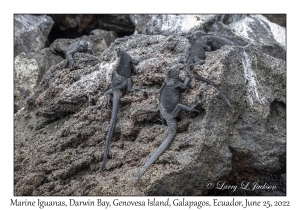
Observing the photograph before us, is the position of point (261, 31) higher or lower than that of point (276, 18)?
lower

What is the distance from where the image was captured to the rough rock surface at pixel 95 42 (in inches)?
361

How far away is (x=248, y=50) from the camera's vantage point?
5223 mm

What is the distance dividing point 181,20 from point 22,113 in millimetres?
4043

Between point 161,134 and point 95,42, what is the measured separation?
507 cm

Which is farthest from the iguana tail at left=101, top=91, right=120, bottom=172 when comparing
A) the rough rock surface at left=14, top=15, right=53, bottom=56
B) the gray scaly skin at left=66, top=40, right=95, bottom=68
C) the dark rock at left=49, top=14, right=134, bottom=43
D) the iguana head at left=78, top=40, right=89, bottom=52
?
the dark rock at left=49, top=14, right=134, bottom=43

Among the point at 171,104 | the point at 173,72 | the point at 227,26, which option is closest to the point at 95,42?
the point at 227,26

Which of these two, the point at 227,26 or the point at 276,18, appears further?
the point at 276,18

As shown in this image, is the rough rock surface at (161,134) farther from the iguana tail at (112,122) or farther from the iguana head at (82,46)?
the iguana head at (82,46)

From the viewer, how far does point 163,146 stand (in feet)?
15.6

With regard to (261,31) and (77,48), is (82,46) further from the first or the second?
(261,31)

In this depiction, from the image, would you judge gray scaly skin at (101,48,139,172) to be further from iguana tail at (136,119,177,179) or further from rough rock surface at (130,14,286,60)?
rough rock surface at (130,14,286,60)

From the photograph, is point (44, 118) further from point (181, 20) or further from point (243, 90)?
point (181, 20)

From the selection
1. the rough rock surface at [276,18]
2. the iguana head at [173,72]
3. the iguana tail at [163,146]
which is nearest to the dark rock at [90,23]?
the rough rock surface at [276,18]
